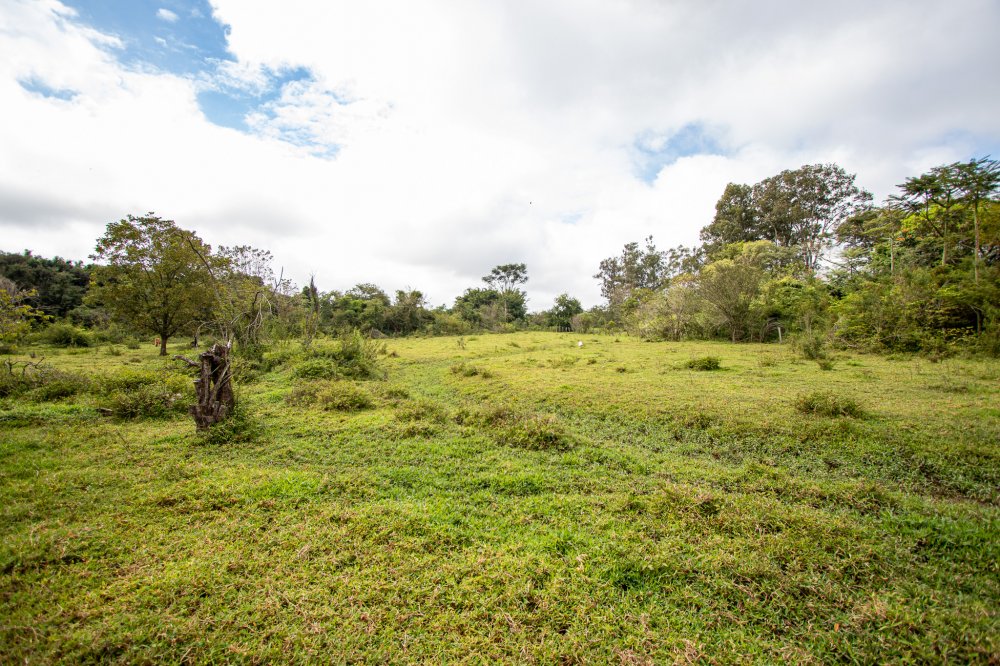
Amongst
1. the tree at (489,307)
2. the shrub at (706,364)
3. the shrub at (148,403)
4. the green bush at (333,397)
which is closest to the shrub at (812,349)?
the shrub at (706,364)

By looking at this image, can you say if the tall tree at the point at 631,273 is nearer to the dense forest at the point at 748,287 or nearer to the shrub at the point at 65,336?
the dense forest at the point at 748,287

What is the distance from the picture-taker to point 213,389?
791 centimetres

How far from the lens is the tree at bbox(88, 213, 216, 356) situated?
20.2 meters

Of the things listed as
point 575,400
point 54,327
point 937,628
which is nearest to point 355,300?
point 54,327

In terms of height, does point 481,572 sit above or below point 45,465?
below

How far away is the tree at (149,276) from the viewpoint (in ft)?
66.2

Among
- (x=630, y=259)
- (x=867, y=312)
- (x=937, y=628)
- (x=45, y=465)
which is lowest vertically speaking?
(x=937, y=628)

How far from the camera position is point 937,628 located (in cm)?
297

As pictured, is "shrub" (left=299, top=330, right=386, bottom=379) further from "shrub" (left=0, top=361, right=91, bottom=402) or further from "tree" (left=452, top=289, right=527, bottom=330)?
"tree" (left=452, top=289, right=527, bottom=330)

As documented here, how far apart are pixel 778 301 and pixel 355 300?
38.6m

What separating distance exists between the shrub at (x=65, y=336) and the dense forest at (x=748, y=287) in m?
0.08

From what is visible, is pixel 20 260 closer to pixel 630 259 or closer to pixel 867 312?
pixel 867 312

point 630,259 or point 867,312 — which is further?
point 630,259

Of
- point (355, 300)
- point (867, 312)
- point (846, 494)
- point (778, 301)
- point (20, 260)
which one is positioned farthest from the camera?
point (355, 300)
